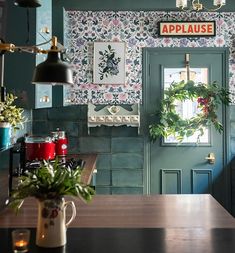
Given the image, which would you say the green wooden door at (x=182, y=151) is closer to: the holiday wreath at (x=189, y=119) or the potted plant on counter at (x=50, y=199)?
the holiday wreath at (x=189, y=119)

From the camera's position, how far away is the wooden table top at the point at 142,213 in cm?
191

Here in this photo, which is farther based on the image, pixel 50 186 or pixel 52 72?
pixel 52 72

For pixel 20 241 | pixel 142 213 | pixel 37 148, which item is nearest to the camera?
pixel 20 241

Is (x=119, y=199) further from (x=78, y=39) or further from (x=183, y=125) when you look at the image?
(x=78, y=39)

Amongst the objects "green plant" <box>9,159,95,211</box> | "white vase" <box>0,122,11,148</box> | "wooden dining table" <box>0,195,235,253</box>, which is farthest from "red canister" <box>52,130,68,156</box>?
"green plant" <box>9,159,95,211</box>

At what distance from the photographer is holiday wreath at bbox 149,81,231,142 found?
4.69 meters

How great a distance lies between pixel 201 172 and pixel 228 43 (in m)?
1.49

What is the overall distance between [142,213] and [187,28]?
123 inches

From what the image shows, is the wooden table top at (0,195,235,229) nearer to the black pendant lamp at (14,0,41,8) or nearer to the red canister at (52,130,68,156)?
the black pendant lamp at (14,0,41,8)

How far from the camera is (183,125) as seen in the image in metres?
4.71

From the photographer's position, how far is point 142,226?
1.88m

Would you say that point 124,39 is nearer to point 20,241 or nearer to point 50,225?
point 50,225

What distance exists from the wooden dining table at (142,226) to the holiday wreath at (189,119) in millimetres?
2244

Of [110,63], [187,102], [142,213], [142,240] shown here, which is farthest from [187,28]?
[142,240]
